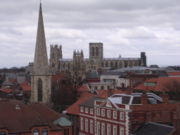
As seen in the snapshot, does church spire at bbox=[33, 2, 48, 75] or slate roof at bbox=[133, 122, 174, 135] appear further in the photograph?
church spire at bbox=[33, 2, 48, 75]

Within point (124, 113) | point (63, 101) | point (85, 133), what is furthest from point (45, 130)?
point (63, 101)

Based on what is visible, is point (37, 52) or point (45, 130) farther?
point (37, 52)

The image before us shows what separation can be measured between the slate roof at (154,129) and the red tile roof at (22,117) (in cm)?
797

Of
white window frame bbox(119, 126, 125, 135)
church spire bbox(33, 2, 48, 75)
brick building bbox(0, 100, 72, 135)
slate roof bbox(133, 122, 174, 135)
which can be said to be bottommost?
white window frame bbox(119, 126, 125, 135)

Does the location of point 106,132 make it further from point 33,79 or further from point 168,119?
point 33,79

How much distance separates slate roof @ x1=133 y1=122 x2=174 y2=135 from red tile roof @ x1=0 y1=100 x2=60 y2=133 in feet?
26.1

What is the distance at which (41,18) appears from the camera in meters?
84.9

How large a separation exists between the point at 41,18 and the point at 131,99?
160ft

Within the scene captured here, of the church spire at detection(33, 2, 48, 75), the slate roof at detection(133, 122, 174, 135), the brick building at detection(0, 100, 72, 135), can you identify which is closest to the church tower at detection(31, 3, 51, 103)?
the church spire at detection(33, 2, 48, 75)

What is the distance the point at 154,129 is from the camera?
34844 millimetres

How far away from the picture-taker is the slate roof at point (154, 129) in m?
32.9

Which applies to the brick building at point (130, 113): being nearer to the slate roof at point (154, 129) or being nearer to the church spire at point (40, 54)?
the slate roof at point (154, 129)

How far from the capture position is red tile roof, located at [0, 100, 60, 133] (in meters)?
33.7

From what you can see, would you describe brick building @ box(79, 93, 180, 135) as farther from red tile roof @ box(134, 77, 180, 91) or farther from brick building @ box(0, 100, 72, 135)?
red tile roof @ box(134, 77, 180, 91)
